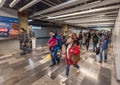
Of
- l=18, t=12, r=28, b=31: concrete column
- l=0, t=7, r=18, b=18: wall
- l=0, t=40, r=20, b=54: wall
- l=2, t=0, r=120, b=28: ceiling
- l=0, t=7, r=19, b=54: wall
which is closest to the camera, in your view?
l=2, t=0, r=120, b=28: ceiling

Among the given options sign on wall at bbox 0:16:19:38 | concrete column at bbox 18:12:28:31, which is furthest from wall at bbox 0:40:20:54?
concrete column at bbox 18:12:28:31

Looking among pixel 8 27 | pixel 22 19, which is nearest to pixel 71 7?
pixel 22 19

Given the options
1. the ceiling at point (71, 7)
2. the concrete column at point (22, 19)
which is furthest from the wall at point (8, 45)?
the ceiling at point (71, 7)

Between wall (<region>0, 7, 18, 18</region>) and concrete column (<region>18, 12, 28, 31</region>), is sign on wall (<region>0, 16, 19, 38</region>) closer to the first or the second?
wall (<region>0, 7, 18, 18</region>)

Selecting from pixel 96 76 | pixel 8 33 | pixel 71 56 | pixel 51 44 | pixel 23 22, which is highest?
pixel 23 22

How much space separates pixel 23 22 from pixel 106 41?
20.3 ft

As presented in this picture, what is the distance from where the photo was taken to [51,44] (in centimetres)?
360

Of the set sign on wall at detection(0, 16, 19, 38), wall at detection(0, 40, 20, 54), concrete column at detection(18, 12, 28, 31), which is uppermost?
concrete column at detection(18, 12, 28, 31)

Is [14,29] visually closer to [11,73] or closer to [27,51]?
[27,51]

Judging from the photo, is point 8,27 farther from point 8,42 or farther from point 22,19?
point 22,19

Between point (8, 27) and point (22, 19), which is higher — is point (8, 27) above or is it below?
below

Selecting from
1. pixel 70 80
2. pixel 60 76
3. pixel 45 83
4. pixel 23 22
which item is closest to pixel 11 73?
pixel 45 83

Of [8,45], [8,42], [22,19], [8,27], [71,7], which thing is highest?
[71,7]

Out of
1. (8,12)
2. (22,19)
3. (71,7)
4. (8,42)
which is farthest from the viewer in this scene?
(22,19)
